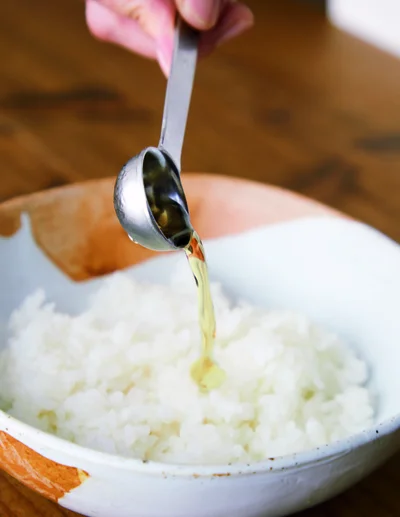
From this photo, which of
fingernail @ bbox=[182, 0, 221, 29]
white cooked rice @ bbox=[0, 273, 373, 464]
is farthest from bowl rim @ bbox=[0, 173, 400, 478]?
fingernail @ bbox=[182, 0, 221, 29]

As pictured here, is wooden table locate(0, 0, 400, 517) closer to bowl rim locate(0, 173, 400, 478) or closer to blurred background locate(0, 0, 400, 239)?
blurred background locate(0, 0, 400, 239)

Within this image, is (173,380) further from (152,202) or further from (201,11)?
(201,11)

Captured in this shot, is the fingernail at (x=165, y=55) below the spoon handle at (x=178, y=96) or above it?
below

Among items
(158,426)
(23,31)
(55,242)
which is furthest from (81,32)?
(158,426)

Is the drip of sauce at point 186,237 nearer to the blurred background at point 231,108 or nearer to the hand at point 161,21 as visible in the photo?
the hand at point 161,21

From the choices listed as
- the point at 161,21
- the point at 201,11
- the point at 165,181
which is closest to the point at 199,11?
the point at 201,11

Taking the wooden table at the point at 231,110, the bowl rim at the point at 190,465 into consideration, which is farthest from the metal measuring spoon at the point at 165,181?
the wooden table at the point at 231,110
